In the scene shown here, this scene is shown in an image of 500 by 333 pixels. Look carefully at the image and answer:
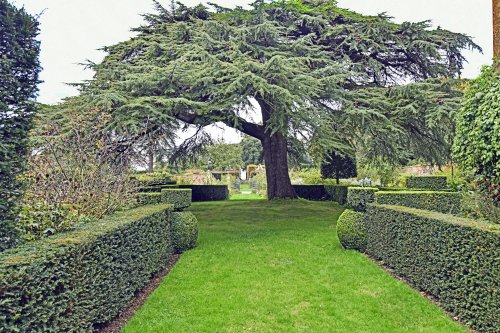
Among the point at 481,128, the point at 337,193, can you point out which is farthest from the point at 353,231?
the point at 337,193

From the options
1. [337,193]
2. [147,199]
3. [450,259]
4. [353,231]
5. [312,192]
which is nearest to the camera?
[450,259]

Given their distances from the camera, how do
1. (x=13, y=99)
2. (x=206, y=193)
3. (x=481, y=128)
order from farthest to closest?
(x=206, y=193) → (x=481, y=128) → (x=13, y=99)

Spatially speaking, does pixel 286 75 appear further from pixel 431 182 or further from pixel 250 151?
pixel 250 151

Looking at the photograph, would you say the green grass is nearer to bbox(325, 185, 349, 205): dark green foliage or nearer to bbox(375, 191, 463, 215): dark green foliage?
bbox(375, 191, 463, 215): dark green foliage

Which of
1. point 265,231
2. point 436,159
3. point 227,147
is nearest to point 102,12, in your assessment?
point 265,231

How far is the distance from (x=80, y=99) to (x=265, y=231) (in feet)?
19.8

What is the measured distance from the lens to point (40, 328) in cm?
251

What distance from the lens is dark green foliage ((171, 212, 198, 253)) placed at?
756 centimetres

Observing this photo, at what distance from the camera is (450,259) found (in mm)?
4332

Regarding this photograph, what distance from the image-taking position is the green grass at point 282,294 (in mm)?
4086

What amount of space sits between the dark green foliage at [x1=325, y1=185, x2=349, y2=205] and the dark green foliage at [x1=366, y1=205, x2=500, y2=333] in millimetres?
7906

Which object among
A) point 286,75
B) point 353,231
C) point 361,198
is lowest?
point 353,231

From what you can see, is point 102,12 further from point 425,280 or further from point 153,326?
point 425,280

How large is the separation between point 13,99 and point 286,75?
663 cm
